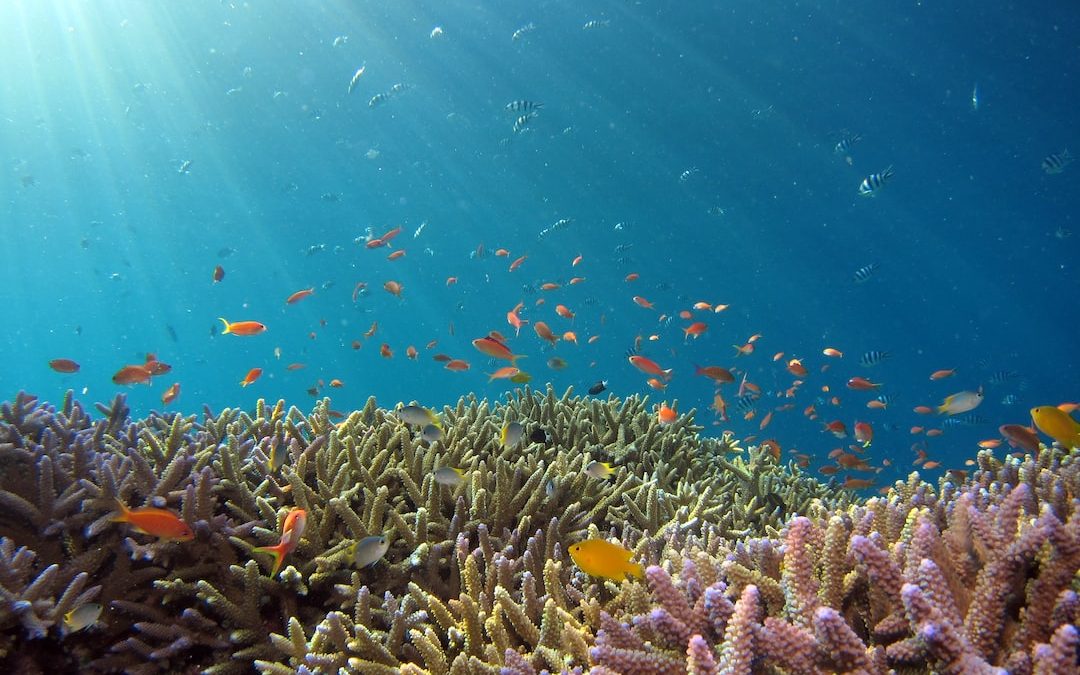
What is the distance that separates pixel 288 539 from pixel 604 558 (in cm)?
180

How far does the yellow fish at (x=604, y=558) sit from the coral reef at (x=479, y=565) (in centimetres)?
9

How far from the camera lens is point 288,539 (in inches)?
124

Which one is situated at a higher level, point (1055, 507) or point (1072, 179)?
point (1072, 179)

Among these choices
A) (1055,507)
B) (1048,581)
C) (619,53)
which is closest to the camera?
(1048,581)

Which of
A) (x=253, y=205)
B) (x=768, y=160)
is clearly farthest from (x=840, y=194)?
(x=253, y=205)

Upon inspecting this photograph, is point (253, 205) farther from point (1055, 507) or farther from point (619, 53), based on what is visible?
point (1055, 507)

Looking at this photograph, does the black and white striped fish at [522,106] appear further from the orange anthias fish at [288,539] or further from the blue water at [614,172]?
the orange anthias fish at [288,539]

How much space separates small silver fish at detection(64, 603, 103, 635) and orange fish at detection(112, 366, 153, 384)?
4.67 metres

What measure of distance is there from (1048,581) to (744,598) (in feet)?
3.07

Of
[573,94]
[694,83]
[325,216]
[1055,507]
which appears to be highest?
[325,216]

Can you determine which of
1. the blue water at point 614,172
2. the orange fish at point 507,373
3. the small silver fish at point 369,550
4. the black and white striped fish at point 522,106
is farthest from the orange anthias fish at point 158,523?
the black and white striped fish at point 522,106

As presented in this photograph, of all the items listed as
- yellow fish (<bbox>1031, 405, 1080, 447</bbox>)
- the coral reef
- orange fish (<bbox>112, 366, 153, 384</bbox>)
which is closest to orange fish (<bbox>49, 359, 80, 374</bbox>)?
orange fish (<bbox>112, 366, 153, 384</bbox>)

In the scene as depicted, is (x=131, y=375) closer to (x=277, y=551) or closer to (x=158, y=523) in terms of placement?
(x=158, y=523)

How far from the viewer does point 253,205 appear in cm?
5766
